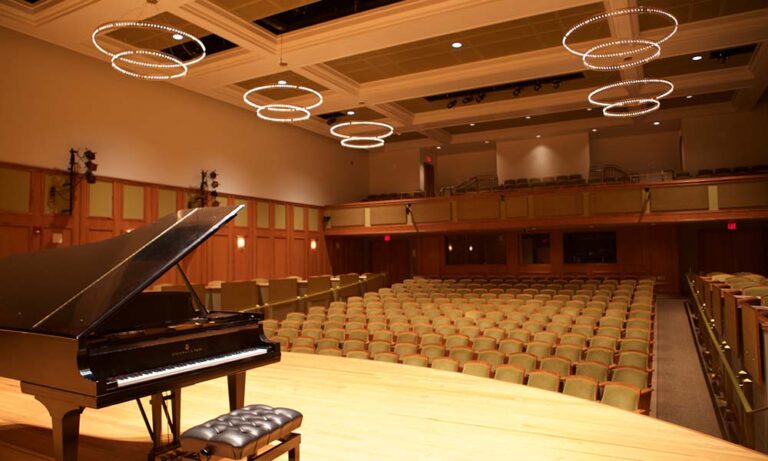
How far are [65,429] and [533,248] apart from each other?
13931 millimetres

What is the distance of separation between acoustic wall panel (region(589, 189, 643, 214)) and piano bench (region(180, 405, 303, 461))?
10.9 meters

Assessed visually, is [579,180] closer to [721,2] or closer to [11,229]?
[721,2]

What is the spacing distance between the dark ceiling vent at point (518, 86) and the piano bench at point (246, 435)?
33.5ft

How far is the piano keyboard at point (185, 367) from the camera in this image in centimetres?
215

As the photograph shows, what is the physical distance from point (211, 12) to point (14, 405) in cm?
591

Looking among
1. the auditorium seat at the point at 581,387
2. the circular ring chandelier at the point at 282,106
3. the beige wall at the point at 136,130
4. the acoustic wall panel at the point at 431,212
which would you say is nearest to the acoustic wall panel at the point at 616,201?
the acoustic wall panel at the point at 431,212

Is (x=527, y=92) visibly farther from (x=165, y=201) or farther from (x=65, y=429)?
(x=65, y=429)

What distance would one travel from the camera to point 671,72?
35.3ft

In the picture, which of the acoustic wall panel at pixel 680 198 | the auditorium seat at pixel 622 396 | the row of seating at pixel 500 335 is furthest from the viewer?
the acoustic wall panel at pixel 680 198

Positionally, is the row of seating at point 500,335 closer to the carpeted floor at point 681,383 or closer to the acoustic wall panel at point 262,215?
the carpeted floor at point 681,383

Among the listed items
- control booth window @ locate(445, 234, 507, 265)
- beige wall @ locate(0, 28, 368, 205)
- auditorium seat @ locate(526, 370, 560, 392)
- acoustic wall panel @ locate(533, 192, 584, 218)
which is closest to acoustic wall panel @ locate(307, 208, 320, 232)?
beige wall @ locate(0, 28, 368, 205)

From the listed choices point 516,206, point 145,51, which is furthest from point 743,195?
point 145,51

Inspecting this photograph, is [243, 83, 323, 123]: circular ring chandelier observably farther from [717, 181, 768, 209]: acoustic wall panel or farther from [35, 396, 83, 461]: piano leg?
[717, 181, 768, 209]: acoustic wall panel

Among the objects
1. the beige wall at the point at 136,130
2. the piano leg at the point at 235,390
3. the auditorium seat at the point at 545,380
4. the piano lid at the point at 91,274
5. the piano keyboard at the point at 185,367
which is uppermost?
the beige wall at the point at 136,130
